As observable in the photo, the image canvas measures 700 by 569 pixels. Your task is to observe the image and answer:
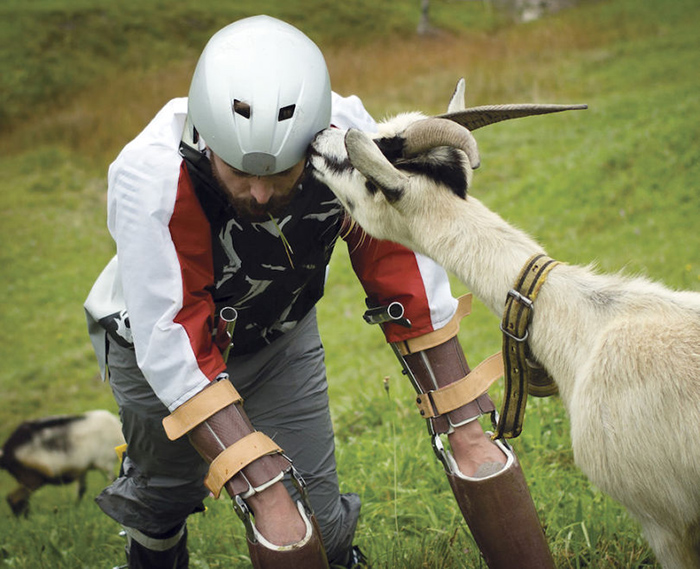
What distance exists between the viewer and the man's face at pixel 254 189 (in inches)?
122

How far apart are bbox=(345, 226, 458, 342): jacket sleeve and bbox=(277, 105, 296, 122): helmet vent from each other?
747 millimetres

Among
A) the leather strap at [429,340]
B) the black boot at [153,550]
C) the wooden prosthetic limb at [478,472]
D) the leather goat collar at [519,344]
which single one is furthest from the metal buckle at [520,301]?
the black boot at [153,550]

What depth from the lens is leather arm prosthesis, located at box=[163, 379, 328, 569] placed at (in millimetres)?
2697

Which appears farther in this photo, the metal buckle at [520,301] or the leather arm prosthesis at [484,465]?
Answer: the leather arm prosthesis at [484,465]

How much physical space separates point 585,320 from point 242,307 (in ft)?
5.33

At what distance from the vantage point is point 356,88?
19297mm

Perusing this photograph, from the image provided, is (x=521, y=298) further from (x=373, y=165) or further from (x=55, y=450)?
(x=55, y=450)

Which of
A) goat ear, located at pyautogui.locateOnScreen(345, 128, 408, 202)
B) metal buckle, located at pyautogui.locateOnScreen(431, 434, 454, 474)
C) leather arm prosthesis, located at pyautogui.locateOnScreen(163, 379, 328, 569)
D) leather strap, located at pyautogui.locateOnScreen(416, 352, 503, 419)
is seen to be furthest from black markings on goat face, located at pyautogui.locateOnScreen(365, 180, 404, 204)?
metal buckle, located at pyautogui.locateOnScreen(431, 434, 454, 474)

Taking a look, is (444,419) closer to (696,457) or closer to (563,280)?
(563,280)

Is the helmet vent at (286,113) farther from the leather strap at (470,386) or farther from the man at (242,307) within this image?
the leather strap at (470,386)

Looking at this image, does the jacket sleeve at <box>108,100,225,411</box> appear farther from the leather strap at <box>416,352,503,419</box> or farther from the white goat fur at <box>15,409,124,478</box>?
the white goat fur at <box>15,409,124,478</box>

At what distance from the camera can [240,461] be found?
108 inches

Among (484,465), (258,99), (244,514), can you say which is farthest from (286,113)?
(484,465)

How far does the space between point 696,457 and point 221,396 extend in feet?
5.72
